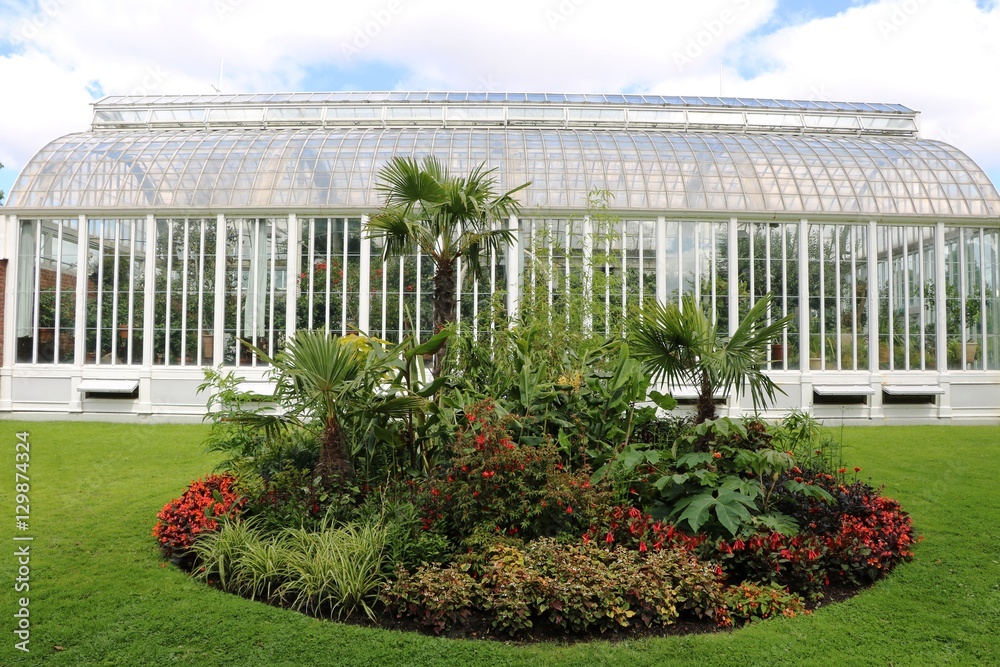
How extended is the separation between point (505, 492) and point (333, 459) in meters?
1.83

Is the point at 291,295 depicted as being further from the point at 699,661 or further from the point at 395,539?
the point at 699,661

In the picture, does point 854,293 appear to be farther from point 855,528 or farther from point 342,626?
point 342,626

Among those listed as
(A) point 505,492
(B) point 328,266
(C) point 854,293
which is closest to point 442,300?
(A) point 505,492

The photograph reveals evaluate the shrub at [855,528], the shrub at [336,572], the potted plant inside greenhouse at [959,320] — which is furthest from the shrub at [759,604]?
the potted plant inside greenhouse at [959,320]

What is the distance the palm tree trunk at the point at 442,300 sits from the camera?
7.36 m

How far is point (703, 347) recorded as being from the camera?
6.83m

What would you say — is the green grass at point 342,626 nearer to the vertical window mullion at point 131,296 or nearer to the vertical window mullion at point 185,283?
the vertical window mullion at point 185,283

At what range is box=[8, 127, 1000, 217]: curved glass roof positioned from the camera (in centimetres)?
1493

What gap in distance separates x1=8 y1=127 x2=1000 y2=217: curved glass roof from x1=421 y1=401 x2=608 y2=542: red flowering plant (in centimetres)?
982

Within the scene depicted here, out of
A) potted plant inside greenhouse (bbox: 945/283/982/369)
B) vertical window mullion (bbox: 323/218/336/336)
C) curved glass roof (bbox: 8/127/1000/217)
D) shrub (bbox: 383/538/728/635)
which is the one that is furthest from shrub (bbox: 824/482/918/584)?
vertical window mullion (bbox: 323/218/336/336)

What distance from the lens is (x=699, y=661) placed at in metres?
4.37

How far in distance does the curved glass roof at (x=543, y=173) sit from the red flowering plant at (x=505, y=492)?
9.82 m

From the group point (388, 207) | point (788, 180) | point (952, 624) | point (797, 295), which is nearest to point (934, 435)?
point (797, 295)

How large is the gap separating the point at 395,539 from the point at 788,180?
13574mm
